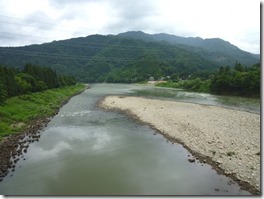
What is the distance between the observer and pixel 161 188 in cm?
1570

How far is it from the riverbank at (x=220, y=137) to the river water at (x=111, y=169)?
3.21 feet

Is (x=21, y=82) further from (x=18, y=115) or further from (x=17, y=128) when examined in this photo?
(x=17, y=128)

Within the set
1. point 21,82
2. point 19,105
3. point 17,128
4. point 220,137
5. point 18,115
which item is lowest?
point 220,137

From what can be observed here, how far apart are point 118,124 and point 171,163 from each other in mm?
15052

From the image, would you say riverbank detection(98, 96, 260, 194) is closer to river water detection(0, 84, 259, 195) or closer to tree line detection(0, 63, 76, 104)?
river water detection(0, 84, 259, 195)

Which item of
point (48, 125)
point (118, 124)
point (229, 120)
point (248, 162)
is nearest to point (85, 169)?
point (248, 162)

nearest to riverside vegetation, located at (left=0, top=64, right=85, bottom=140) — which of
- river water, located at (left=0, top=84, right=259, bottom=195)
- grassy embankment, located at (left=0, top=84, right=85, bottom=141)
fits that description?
grassy embankment, located at (left=0, top=84, right=85, bottom=141)

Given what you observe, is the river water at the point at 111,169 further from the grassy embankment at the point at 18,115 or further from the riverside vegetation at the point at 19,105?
the riverside vegetation at the point at 19,105

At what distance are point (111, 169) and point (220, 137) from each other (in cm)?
1141

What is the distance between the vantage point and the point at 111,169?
62.7 ft

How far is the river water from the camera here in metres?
15.9

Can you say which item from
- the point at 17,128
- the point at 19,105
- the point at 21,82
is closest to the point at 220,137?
the point at 17,128

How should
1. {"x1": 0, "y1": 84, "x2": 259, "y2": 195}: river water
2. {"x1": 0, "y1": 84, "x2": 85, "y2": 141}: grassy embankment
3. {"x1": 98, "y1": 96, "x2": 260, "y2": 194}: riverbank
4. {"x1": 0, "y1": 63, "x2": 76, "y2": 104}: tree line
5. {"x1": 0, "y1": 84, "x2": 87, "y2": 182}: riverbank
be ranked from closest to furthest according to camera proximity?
{"x1": 0, "y1": 84, "x2": 259, "y2": 195}: river water, {"x1": 98, "y1": 96, "x2": 260, "y2": 194}: riverbank, {"x1": 0, "y1": 84, "x2": 87, "y2": 182}: riverbank, {"x1": 0, "y1": 84, "x2": 85, "y2": 141}: grassy embankment, {"x1": 0, "y1": 63, "x2": 76, "y2": 104}: tree line

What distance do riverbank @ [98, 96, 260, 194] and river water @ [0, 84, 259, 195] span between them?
3.21 feet
